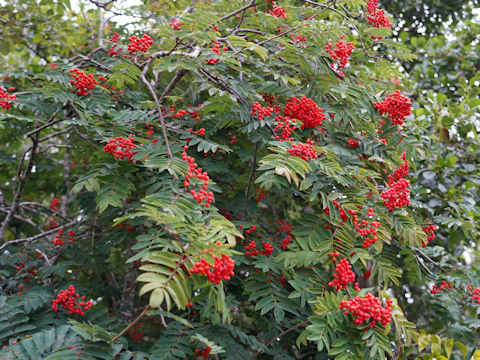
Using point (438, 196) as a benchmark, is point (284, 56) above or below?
above

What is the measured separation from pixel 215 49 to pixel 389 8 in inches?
202

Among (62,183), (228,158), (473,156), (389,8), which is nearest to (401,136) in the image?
(228,158)

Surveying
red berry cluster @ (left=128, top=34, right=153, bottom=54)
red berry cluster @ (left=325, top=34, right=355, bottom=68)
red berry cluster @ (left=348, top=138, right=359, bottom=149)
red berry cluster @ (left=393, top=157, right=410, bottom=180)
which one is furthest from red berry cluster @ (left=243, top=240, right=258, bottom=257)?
red berry cluster @ (left=128, top=34, right=153, bottom=54)

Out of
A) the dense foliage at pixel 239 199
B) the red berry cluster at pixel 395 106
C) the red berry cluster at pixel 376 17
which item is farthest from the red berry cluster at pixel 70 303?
the red berry cluster at pixel 376 17

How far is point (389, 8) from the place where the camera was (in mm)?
7012

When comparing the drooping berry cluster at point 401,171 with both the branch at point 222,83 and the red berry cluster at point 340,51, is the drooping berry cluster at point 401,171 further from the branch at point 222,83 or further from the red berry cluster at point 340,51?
the branch at point 222,83

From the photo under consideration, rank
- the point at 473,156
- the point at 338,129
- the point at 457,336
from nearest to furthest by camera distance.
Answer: the point at 338,129 → the point at 457,336 → the point at 473,156

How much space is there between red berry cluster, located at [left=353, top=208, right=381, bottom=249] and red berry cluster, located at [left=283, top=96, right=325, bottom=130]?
0.79m

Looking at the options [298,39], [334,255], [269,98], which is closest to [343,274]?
[334,255]

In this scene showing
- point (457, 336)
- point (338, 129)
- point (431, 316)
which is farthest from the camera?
point (431, 316)

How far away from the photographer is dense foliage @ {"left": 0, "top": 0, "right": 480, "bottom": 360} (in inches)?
96.8

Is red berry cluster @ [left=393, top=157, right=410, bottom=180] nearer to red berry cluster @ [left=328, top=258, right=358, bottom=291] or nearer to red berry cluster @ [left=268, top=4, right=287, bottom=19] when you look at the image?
red berry cluster @ [left=328, top=258, right=358, bottom=291]

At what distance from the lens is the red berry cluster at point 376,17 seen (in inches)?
143

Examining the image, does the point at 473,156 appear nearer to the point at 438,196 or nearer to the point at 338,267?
the point at 438,196
